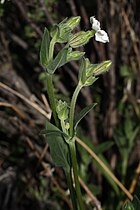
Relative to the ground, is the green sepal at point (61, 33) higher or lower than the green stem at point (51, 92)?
higher

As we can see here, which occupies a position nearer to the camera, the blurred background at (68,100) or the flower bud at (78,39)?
the flower bud at (78,39)

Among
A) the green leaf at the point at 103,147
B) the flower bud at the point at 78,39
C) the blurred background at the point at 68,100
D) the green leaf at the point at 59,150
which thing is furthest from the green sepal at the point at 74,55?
the green leaf at the point at 103,147

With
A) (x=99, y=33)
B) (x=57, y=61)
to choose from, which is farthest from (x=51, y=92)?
(x=99, y=33)

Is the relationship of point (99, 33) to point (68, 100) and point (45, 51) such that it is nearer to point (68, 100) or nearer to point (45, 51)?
point (45, 51)

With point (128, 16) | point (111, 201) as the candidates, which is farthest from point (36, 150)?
point (128, 16)

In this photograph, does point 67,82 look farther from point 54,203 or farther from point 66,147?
point 66,147

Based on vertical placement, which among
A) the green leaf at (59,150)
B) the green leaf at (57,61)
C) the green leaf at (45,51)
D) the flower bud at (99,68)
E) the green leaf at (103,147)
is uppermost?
the green leaf at (45,51)

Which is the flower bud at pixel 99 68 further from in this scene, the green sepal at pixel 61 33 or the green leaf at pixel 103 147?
the green leaf at pixel 103 147

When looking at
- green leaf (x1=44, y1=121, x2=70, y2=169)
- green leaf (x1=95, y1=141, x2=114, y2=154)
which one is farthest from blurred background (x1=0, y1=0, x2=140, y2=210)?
green leaf (x1=44, y1=121, x2=70, y2=169)
